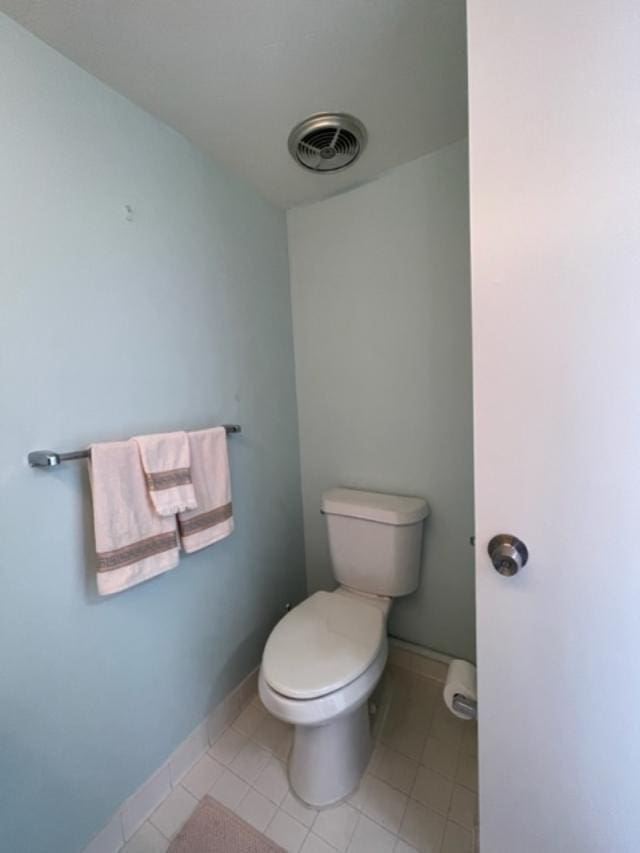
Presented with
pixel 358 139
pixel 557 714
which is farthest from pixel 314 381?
pixel 557 714

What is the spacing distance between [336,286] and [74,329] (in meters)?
1.00

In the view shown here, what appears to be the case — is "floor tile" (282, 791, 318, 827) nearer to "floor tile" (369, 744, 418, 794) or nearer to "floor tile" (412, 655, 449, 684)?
"floor tile" (369, 744, 418, 794)

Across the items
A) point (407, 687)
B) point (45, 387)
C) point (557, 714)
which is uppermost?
point (45, 387)

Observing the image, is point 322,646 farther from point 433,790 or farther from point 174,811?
point 174,811

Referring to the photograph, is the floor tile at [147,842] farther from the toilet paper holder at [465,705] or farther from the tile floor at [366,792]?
the toilet paper holder at [465,705]

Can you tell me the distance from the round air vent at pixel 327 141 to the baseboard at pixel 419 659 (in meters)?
2.01

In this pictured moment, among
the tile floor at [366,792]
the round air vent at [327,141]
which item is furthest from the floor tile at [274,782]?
the round air vent at [327,141]

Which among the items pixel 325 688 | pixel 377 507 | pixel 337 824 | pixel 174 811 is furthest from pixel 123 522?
pixel 337 824

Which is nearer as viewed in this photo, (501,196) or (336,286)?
(501,196)

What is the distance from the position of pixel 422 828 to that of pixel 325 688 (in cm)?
53

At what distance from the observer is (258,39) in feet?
2.71

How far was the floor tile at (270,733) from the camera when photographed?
4.10 feet

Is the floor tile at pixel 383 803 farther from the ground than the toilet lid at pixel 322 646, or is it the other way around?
the toilet lid at pixel 322 646

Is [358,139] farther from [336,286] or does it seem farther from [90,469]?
[90,469]
